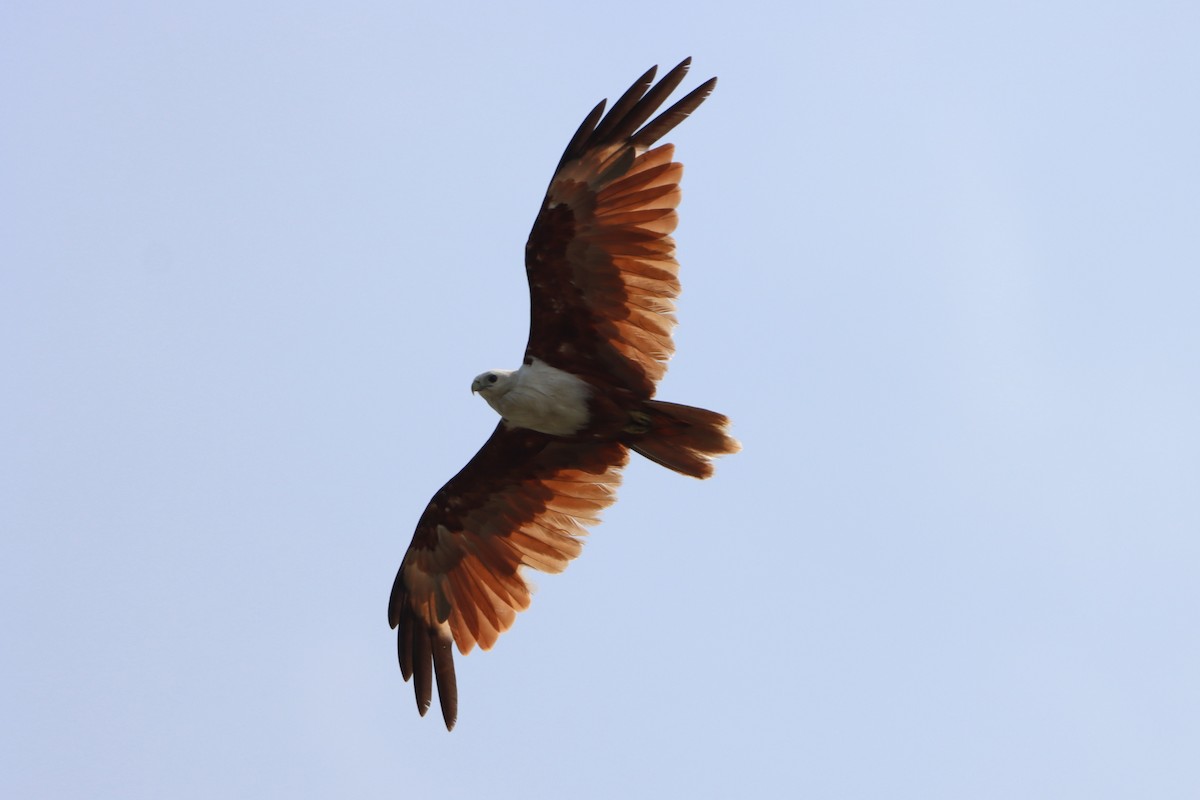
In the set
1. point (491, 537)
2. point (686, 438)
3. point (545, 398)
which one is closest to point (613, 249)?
point (545, 398)

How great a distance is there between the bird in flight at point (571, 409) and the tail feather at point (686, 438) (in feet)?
0.04

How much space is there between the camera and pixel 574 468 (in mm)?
12148

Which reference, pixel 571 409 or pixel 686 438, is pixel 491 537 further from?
pixel 686 438

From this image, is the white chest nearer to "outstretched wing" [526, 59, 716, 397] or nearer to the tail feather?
"outstretched wing" [526, 59, 716, 397]

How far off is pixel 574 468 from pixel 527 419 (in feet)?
2.57

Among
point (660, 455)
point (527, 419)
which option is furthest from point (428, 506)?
point (660, 455)

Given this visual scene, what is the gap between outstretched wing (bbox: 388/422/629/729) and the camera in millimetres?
12125

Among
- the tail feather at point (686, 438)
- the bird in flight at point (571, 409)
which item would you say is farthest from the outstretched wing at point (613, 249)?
the tail feather at point (686, 438)

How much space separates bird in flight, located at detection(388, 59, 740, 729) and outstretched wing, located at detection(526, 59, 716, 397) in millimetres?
10

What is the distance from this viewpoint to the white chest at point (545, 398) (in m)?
11.4

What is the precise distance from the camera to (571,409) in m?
11.4

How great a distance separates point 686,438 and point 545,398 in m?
1.13

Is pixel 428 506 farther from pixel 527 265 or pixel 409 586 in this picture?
pixel 527 265

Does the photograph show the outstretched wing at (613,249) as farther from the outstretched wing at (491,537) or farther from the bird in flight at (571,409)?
the outstretched wing at (491,537)
